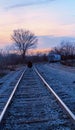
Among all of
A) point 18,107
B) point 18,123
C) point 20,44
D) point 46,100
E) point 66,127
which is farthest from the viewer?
point 20,44

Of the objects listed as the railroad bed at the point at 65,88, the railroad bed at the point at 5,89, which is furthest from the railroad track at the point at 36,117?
the railroad bed at the point at 5,89

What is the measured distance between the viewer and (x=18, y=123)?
9.24 meters

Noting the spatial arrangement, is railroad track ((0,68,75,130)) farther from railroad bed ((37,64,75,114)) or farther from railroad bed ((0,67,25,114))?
railroad bed ((0,67,25,114))

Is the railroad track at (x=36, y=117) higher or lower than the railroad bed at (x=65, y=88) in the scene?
higher

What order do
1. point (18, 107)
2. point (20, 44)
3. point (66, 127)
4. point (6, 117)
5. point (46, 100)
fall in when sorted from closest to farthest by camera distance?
point (66, 127), point (6, 117), point (18, 107), point (46, 100), point (20, 44)

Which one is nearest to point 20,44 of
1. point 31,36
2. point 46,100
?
point 31,36

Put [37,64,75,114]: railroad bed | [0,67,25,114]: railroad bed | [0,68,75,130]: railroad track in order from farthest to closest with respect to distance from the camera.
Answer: [0,67,25,114]: railroad bed
[37,64,75,114]: railroad bed
[0,68,75,130]: railroad track

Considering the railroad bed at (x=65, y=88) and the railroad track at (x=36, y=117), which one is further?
the railroad bed at (x=65, y=88)

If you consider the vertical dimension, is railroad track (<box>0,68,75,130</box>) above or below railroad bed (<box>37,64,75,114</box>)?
above

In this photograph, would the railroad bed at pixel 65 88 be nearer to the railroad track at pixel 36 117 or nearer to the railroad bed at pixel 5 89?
the railroad track at pixel 36 117

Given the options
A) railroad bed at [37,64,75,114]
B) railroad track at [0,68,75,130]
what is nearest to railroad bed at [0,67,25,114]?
railroad track at [0,68,75,130]

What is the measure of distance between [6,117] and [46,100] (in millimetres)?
3700

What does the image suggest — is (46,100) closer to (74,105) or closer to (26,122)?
(74,105)

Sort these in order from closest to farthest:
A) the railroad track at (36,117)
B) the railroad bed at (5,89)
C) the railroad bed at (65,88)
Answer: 1. the railroad track at (36,117)
2. the railroad bed at (65,88)
3. the railroad bed at (5,89)
